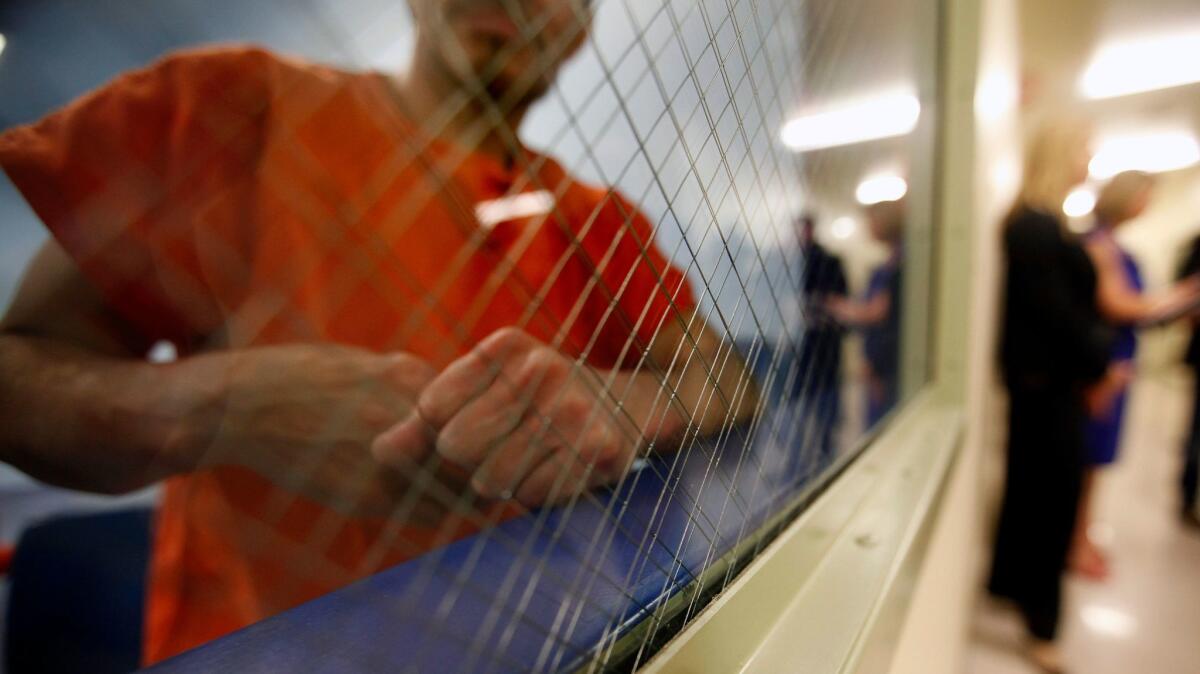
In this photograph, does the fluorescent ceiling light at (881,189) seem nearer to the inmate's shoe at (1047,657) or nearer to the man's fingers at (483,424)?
the man's fingers at (483,424)

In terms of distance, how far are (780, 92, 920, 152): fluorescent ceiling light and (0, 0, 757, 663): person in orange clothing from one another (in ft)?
1.11

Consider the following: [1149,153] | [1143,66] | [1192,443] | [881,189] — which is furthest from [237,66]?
[1149,153]

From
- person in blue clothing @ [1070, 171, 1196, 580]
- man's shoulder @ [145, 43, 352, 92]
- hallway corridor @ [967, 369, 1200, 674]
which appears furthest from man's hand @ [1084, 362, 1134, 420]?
man's shoulder @ [145, 43, 352, 92]

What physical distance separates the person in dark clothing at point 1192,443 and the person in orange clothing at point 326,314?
321cm

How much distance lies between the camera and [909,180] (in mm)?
1148

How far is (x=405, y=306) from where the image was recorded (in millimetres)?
377

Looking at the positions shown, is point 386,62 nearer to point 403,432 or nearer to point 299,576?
point 403,432

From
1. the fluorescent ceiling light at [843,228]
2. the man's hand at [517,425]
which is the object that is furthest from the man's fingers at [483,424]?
the fluorescent ceiling light at [843,228]

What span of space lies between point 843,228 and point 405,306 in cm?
78

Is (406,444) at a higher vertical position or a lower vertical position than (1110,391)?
lower

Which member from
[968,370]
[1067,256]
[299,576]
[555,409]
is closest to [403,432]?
[555,409]

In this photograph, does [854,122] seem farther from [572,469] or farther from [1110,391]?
[1110,391]

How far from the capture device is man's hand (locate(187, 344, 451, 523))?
0.94 ft

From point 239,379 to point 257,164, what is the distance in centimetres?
13
